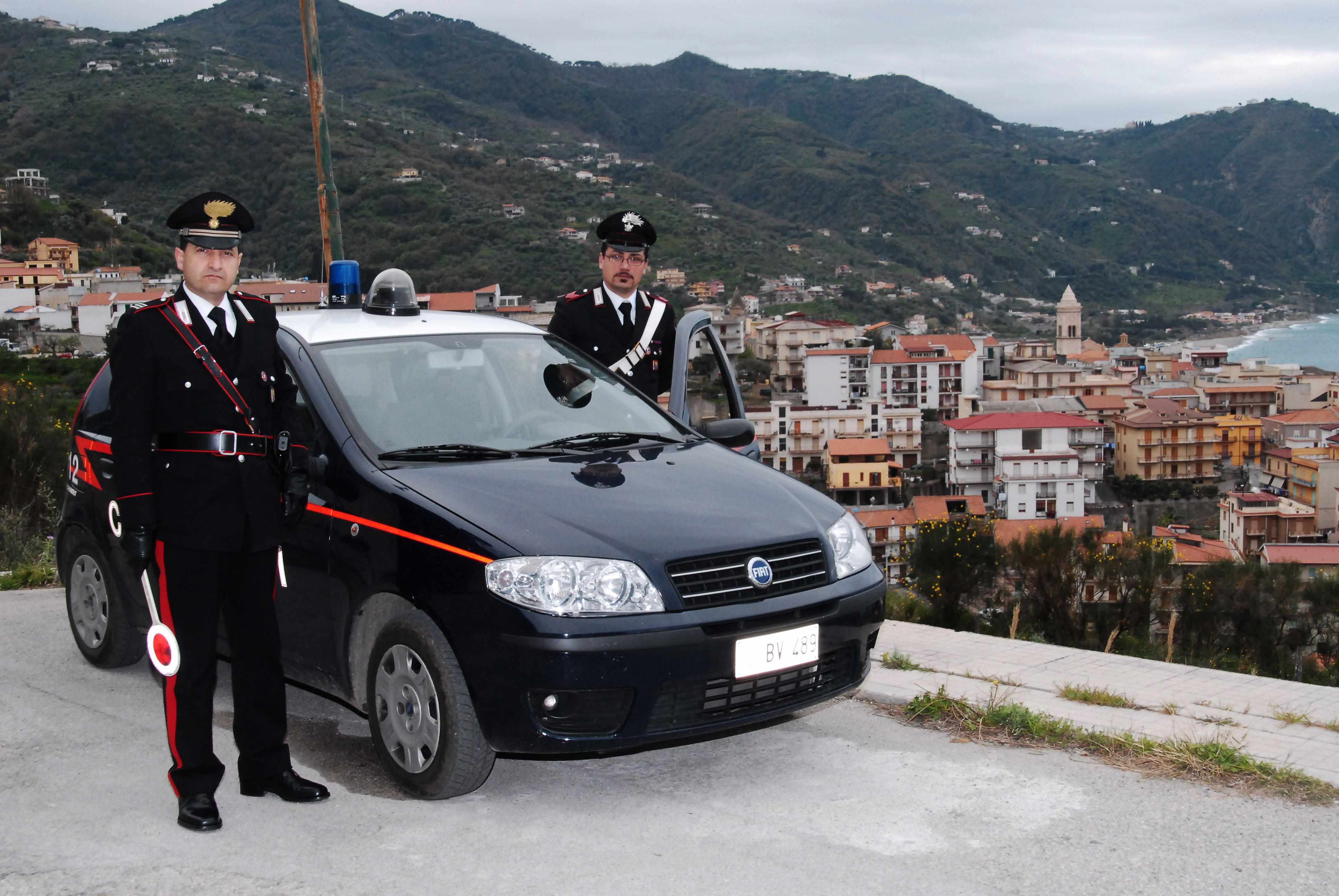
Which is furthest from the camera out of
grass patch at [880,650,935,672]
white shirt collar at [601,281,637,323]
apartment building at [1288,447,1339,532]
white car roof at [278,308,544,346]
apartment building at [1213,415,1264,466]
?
apartment building at [1213,415,1264,466]

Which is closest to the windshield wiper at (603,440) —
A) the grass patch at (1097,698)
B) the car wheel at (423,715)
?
the car wheel at (423,715)

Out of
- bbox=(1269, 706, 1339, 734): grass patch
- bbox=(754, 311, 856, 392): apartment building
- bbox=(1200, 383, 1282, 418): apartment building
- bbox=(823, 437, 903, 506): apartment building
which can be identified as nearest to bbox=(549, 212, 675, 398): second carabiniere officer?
bbox=(1269, 706, 1339, 734): grass patch

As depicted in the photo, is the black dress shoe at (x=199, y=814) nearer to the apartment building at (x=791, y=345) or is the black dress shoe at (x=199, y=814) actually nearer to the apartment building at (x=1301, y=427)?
the apartment building at (x=1301, y=427)

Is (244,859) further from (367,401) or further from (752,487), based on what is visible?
(752,487)

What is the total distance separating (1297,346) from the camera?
162 metres

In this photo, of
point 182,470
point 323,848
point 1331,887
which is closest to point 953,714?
point 1331,887

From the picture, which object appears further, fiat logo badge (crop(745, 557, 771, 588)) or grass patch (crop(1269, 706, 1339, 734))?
grass patch (crop(1269, 706, 1339, 734))

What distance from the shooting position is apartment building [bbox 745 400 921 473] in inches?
3046

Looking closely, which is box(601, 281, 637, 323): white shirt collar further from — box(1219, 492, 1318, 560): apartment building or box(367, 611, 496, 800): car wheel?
box(1219, 492, 1318, 560): apartment building

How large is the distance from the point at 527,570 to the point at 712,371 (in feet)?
10.2

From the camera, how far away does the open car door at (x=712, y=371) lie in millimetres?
5516

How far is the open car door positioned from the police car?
34.6 inches

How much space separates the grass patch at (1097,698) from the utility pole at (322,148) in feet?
25.1

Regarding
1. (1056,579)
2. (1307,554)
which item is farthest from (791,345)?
(1056,579)
